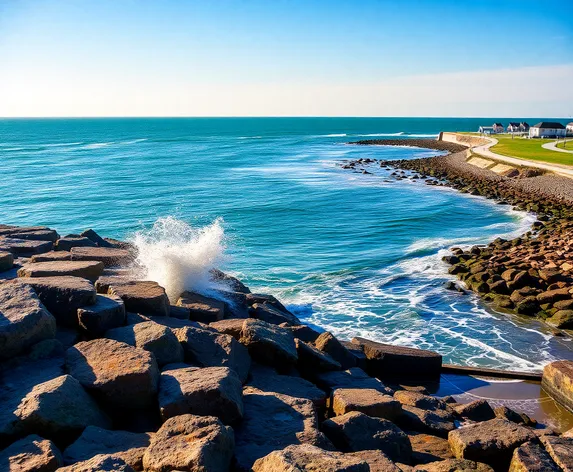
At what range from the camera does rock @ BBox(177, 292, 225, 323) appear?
11492mm

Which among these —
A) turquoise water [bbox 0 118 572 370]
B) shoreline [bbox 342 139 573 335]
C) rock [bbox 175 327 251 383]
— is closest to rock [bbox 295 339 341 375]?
rock [bbox 175 327 251 383]

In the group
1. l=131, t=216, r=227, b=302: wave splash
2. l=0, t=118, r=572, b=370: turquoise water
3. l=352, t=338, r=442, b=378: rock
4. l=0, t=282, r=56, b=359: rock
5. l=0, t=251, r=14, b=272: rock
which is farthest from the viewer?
l=0, t=118, r=572, b=370: turquoise water

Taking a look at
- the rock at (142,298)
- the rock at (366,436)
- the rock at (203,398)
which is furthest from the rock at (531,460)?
the rock at (142,298)

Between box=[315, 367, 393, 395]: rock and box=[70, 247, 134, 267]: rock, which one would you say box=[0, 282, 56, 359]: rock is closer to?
box=[315, 367, 393, 395]: rock

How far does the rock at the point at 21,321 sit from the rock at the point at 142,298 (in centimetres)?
195

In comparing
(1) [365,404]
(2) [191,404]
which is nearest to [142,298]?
(2) [191,404]

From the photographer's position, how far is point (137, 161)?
252 ft

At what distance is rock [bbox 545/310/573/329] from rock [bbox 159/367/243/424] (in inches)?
503

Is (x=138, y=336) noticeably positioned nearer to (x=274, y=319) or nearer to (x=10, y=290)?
(x=10, y=290)

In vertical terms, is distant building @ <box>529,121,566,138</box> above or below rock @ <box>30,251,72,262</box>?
above

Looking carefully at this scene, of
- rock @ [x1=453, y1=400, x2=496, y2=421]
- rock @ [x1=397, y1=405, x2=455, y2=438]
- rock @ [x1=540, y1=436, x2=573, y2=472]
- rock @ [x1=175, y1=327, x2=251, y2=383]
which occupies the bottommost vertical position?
rock @ [x1=453, y1=400, x2=496, y2=421]

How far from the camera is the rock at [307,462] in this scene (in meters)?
5.17

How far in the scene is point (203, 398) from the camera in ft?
22.2

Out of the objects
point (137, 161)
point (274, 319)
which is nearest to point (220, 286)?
point (274, 319)
